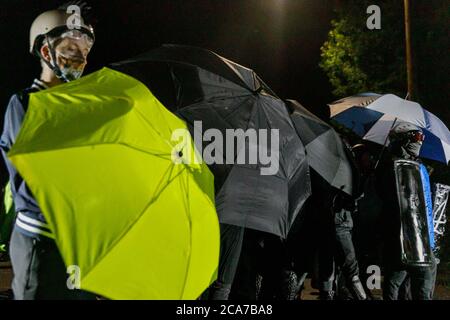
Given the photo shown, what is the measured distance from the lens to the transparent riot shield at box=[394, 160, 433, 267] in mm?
6344

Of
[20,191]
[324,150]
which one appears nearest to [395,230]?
[324,150]

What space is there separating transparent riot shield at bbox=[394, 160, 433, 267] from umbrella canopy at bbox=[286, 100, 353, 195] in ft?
2.02

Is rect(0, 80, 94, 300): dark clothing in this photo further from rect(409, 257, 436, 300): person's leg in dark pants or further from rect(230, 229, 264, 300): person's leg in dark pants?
rect(409, 257, 436, 300): person's leg in dark pants

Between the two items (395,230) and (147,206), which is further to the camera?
(395,230)

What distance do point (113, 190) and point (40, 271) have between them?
0.72 m

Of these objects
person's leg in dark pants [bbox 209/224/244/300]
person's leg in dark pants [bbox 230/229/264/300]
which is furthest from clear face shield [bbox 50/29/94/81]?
person's leg in dark pants [bbox 230/229/264/300]

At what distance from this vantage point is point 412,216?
6.41 meters

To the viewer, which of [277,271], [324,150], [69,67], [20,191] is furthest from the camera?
[277,271]

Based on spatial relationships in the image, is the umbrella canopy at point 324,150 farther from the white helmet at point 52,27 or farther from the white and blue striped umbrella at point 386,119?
the white helmet at point 52,27

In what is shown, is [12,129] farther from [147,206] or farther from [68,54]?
[147,206]

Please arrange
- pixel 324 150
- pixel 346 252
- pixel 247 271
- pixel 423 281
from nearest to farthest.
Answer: pixel 324 150 → pixel 423 281 → pixel 247 271 → pixel 346 252

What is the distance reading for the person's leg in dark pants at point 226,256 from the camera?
5.04 metres

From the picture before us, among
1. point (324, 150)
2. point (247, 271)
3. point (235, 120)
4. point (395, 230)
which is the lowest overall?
point (247, 271)
